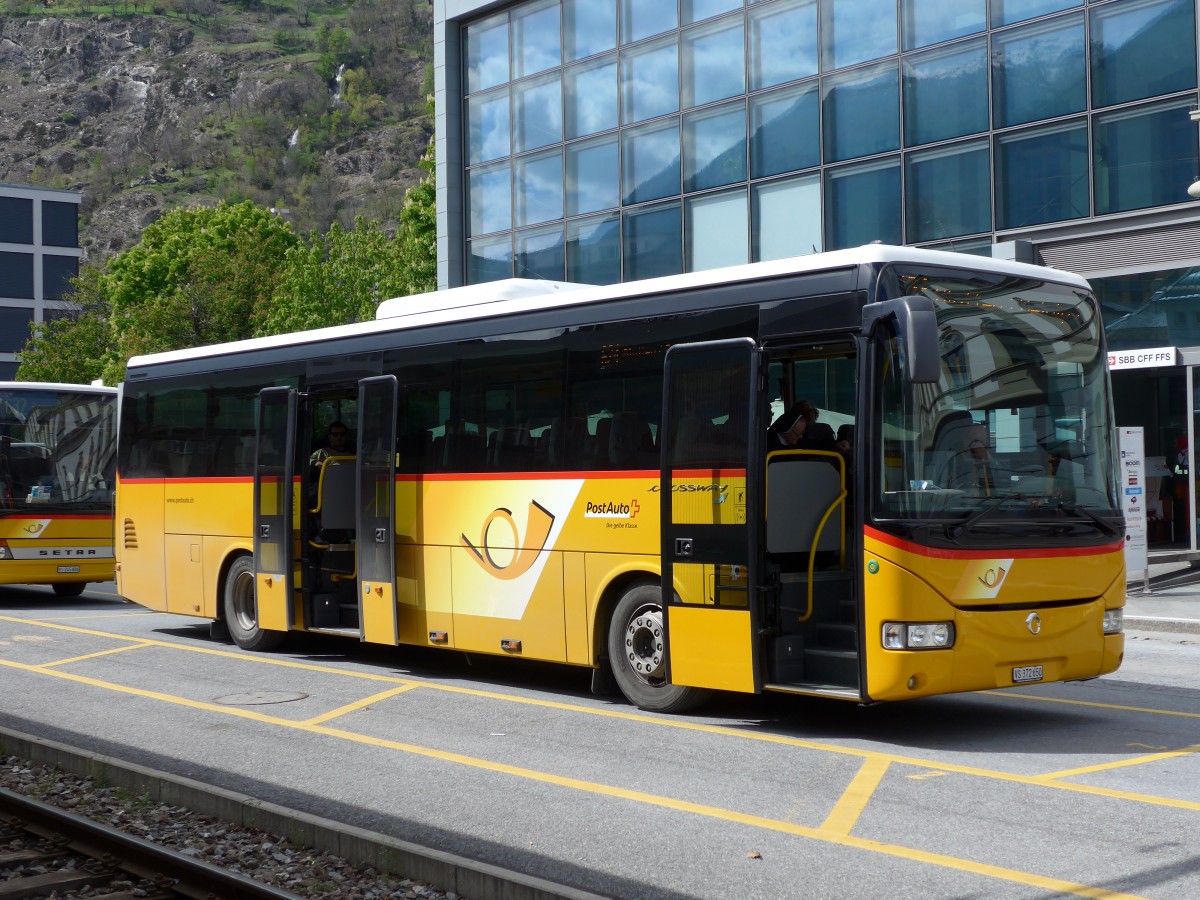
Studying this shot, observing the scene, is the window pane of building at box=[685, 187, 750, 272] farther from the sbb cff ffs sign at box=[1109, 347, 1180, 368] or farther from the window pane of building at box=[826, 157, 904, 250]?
the sbb cff ffs sign at box=[1109, 347, 1180, 368]

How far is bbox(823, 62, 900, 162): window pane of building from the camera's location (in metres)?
24.6

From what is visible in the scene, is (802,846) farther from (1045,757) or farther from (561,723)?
(561,723)

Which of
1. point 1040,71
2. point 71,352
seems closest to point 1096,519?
point 1040,71

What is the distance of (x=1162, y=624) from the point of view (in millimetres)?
16516

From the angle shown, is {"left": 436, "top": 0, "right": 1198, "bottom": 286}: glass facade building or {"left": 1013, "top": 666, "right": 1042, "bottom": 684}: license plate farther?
{"left": 436, "top": 0, "right": 1198, "bottom": 286}: glass facade building

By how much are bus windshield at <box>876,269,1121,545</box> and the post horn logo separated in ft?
10.6

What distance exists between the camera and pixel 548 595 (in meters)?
11.4

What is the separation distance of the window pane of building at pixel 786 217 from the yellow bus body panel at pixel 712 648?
53.6ft

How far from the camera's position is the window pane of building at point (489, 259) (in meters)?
31.6

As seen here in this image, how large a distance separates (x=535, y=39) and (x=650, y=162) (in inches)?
176

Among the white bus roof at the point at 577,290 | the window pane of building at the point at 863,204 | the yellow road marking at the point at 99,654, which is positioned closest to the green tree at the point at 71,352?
the window pane of building at the point at 863,204

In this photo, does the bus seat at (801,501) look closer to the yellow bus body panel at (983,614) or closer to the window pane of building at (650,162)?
the yellow bus body panel at (983,614)

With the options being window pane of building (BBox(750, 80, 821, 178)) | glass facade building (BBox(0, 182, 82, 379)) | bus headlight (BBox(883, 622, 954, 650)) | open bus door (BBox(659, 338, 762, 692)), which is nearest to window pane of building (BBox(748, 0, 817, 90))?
window pane of building (BBox(750, 80, 821, 178))

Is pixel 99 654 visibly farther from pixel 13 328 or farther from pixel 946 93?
pixel 13 328
